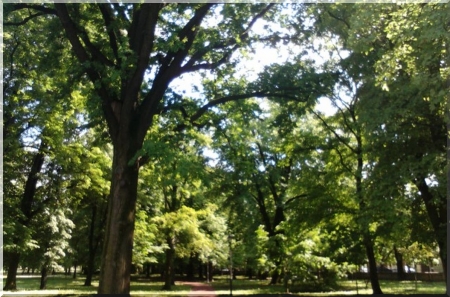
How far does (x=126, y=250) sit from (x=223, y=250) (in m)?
29.8

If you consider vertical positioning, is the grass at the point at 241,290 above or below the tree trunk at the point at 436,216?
below

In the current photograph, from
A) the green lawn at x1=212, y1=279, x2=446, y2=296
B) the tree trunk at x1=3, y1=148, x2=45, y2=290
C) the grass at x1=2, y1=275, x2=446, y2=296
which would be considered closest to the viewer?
the grass at x1=2, y1=275, x2=446, y2=296

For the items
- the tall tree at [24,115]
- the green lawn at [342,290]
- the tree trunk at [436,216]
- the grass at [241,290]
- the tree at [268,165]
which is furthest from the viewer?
the green lawn at [342,290]

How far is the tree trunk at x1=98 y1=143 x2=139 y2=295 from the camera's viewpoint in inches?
411

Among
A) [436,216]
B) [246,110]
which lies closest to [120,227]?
[246,110]

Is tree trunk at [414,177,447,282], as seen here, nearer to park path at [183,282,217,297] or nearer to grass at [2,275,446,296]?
grass at [2,275,446,296]

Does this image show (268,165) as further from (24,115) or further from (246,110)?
(24,115)

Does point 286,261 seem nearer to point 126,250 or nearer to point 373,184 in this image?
point 373,184

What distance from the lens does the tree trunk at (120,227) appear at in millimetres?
10430

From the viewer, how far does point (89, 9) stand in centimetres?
1359

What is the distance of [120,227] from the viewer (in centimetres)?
1072

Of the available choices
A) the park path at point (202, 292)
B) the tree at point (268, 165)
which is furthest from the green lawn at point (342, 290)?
the tree at point (268, 165)

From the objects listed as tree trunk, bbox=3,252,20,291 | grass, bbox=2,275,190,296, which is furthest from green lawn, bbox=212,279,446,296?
tree trunk, bbox=3,252,20,291

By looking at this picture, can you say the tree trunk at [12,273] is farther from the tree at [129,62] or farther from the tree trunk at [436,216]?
the tree trunk at [436,216]
